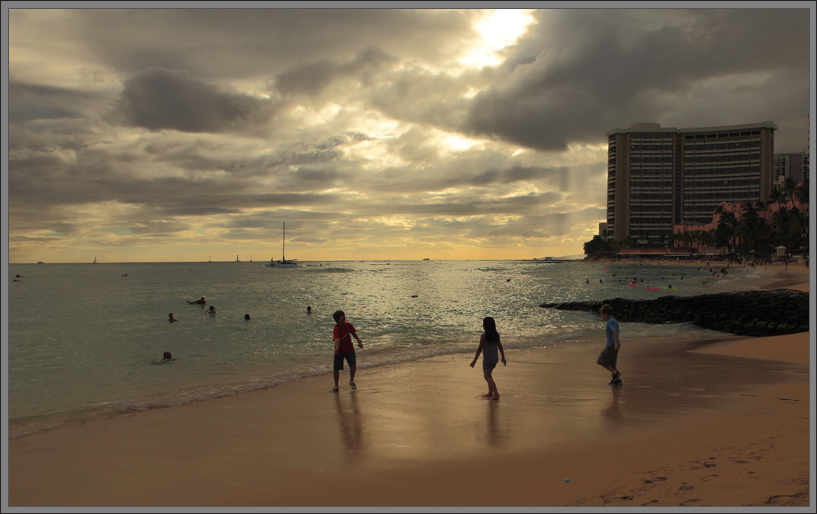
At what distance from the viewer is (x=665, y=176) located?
192 meters

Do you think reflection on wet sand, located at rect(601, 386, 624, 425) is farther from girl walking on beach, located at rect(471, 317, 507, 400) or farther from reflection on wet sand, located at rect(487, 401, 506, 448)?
girl walking on beach, located at rect(471, 317, 507, 400)

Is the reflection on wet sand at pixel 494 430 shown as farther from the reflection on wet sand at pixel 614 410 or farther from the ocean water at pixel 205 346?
the ocean water at pixel 205 346

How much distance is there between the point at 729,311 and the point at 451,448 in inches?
1074

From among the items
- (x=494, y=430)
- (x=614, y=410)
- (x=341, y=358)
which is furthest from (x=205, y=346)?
(x=614, y=410)

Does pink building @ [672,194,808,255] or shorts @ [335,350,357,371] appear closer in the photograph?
shorts @ [335,350,357,371]

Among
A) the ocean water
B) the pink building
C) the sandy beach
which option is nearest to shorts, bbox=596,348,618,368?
the sandy beach

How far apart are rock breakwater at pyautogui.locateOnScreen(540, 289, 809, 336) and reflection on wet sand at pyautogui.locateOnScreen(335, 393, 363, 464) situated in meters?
20.0

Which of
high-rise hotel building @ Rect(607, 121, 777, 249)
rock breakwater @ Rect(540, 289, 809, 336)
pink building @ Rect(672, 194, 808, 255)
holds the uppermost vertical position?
high-rise hotel building @ Rect(607, 121, 777, 249)

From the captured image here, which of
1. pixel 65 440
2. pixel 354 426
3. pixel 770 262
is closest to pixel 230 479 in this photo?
pixel 354 426

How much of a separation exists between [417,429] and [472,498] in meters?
2.50

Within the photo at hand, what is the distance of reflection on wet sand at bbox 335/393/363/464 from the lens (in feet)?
22.0

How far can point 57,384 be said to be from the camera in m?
13.4

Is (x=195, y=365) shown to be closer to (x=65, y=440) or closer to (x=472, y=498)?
(x=65, y=440)

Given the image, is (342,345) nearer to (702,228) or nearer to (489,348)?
(489,348)
